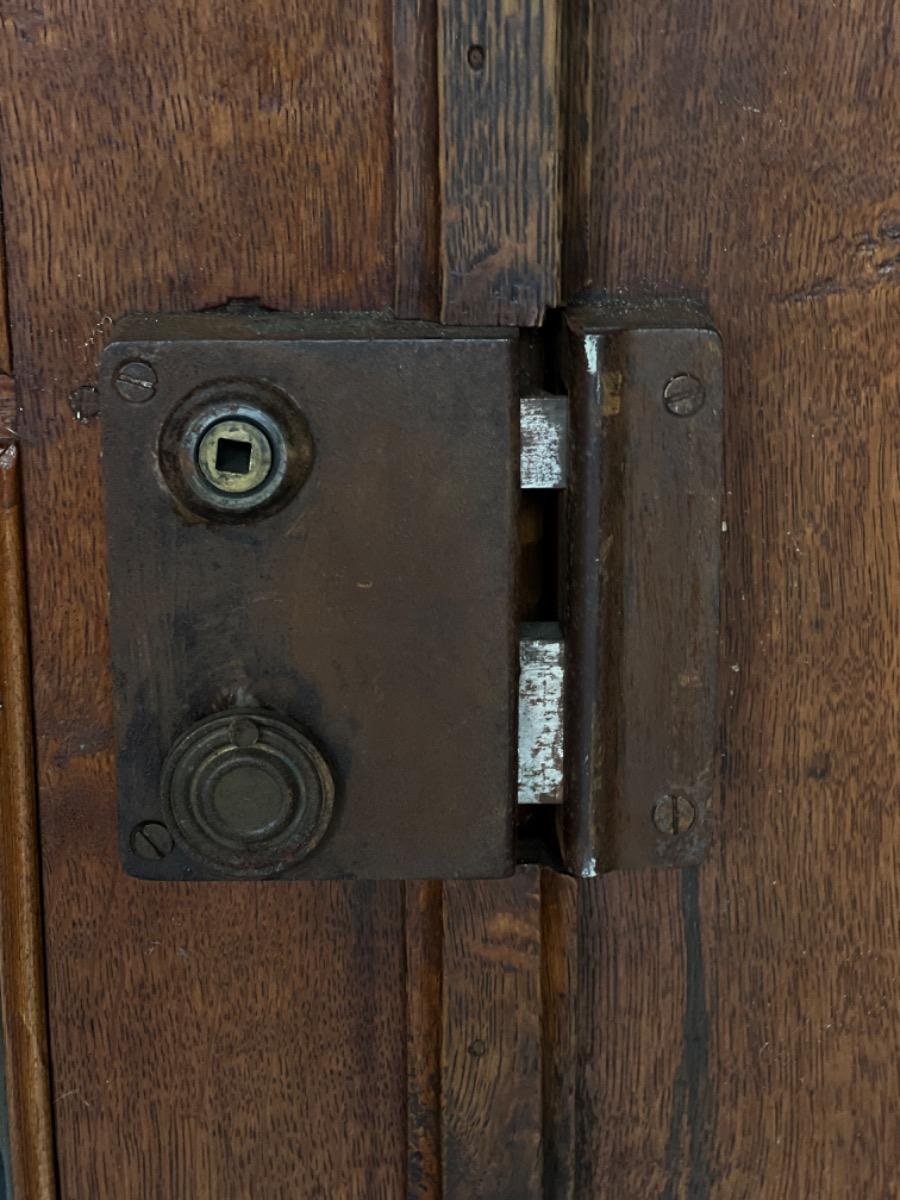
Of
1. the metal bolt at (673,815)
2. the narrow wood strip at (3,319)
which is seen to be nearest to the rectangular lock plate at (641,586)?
the metal bolt at (673,815)

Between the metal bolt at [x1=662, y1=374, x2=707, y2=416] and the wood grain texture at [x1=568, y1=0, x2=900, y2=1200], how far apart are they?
0.23 feet

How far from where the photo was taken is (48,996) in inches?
25.1

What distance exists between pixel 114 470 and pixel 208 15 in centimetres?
23

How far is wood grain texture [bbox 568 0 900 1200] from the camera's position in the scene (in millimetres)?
561

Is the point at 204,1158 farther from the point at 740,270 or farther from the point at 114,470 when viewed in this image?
the point at 740,270

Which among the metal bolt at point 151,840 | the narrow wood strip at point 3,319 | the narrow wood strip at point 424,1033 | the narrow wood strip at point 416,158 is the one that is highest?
the narrow wood strip at point 416,158

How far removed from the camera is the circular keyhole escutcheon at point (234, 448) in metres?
0.50

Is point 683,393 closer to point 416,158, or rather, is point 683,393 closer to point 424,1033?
point 416,158

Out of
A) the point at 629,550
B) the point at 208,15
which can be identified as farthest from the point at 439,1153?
the point at 208,15

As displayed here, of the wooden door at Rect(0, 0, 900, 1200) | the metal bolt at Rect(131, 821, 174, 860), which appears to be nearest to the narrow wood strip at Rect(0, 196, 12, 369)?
the wooden door at Rect(0, 0, 900, 1200)

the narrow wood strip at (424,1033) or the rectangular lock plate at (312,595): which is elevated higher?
the rectangular lock plate at (312,595)

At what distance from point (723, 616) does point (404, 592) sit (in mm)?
186

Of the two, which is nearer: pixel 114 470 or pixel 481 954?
pixel 114 470

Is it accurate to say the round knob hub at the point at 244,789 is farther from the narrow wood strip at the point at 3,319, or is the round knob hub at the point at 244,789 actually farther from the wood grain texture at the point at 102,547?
the narrow wood strip at the point at 3,319
